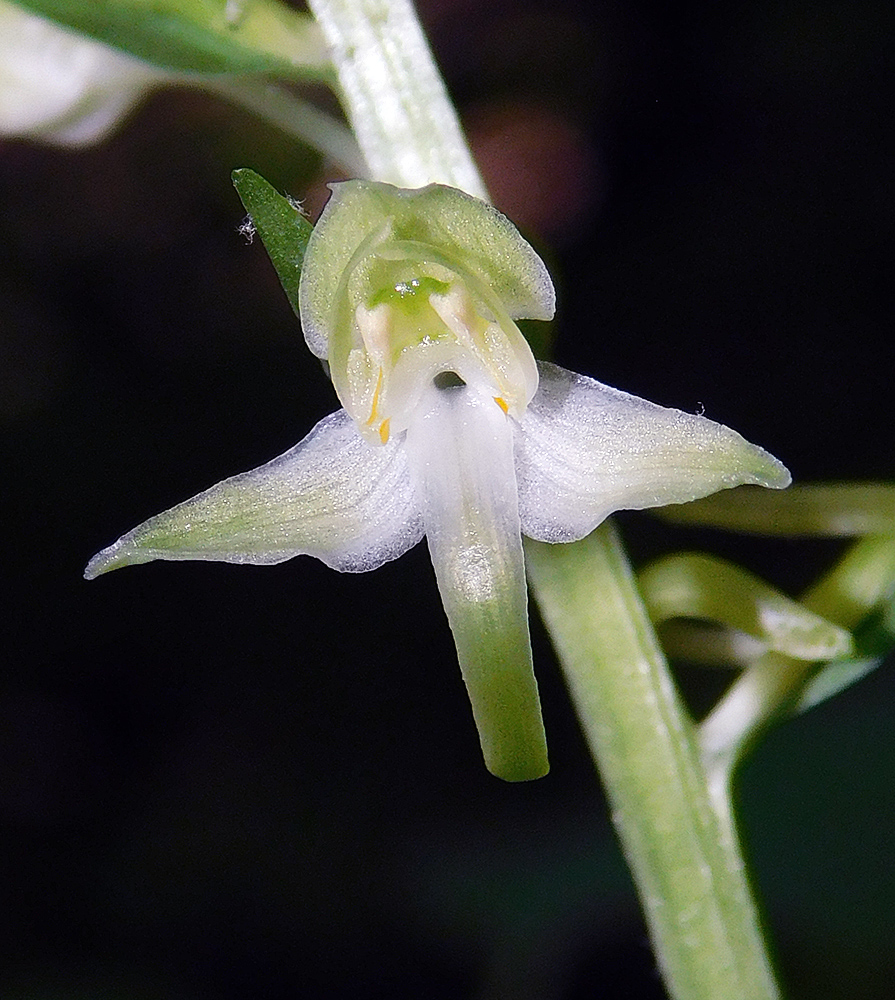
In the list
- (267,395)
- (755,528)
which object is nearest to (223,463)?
(267,395)

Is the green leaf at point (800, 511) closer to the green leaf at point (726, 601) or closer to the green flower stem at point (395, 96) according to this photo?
the green leaf at point (726, 601)

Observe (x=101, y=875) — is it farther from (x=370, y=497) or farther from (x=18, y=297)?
(x=370, y=497)

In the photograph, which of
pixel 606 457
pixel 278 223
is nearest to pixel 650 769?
pixel 606 457

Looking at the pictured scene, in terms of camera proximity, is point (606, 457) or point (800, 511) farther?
point (800, 511)

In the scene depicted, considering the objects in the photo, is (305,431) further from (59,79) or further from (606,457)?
(606,457)

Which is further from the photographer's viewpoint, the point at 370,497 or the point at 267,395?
the point at 267,395

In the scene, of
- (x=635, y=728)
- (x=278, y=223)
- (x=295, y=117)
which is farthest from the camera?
→ (x=295, y=117)
